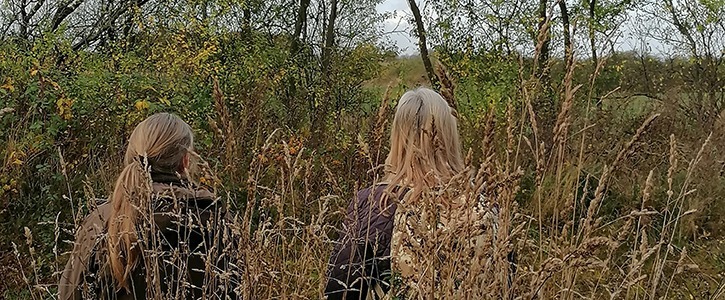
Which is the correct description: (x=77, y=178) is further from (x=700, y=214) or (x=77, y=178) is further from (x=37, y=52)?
(x=700, y=214)

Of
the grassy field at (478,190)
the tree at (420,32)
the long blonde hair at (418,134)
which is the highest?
the tree at (420,32)

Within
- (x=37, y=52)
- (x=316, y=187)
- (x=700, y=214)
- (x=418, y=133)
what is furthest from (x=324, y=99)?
(x=418, y=133)

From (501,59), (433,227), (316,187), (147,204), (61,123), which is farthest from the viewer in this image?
(501,59)

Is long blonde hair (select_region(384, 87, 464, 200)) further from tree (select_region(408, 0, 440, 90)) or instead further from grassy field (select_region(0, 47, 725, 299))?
tree (select_region(408, 0, 440, 90))

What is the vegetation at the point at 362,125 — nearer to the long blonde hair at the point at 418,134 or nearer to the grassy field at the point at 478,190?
the grassy field at the point at 478,190

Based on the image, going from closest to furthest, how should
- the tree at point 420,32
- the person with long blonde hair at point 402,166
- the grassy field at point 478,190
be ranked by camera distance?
the grassy field at point 478,190, the person with long blonde hair at point 402,166, the tree at point 420,32

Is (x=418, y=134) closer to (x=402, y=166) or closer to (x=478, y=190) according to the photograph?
(x=402, y=166)

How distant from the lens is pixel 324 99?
327 inches

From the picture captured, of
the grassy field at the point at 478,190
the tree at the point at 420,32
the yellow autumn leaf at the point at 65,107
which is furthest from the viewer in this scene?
the tree at the point at 420,32

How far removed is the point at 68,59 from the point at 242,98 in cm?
161

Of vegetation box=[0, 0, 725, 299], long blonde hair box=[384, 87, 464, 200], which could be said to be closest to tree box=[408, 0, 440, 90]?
vegetation box=[0, 0, 725, 299]

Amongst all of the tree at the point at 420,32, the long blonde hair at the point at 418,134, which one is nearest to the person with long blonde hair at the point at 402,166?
the long blonde hair at the point at 418,134

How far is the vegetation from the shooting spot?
1.77 meters

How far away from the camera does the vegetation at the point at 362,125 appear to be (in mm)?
1771
